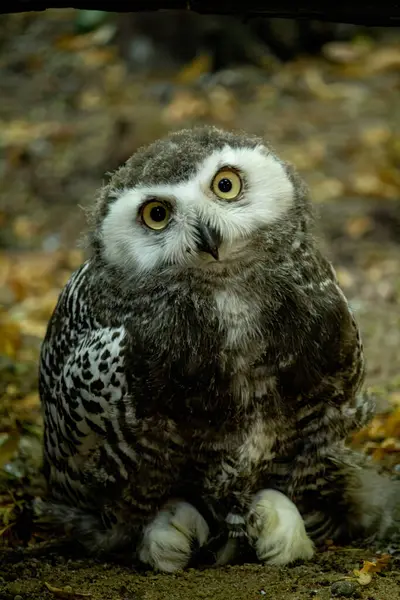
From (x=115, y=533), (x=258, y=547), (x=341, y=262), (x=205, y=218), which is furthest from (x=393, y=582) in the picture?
(x=341, y=262)

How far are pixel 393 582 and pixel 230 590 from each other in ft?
1.77

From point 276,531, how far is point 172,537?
1.22ft

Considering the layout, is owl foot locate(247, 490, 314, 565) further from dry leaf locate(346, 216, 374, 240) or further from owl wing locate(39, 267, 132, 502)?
dry leaf locate(346, 216, 374, 240)

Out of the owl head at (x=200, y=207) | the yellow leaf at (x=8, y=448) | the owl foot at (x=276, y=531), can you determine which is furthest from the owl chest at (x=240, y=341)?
the yellow leaf at (x=8, y=448)

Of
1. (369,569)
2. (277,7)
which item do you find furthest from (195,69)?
(369,569)

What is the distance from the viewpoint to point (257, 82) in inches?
391

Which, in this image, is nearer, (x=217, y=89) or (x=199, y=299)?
(x=199, y=299)

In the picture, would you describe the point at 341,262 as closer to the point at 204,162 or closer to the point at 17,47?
the point at 204,162

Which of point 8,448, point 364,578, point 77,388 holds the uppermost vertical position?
point 77,388

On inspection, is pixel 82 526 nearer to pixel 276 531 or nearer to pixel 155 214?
pixel 276 531

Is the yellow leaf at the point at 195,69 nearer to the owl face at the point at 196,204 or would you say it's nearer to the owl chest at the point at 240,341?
the owl face at the point at 196,204

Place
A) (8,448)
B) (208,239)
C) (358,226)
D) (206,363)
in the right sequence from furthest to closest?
(358,226) → (8,448) → (206,363) → (208,239)

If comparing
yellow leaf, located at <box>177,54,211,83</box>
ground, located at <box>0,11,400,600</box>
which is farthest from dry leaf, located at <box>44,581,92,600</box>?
yellow leaf, located at <box>177,54,211,83</box>

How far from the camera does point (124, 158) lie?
795 cm
